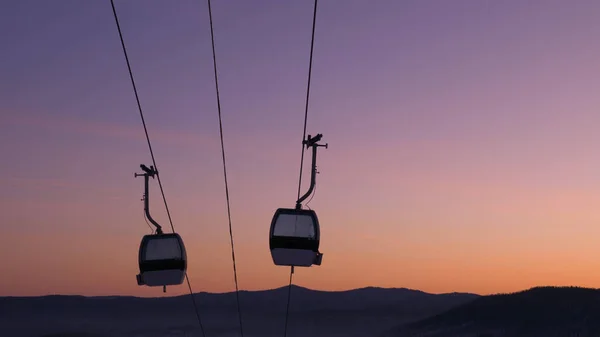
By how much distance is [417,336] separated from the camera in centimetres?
18725

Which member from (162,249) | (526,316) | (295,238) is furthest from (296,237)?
(526,316)

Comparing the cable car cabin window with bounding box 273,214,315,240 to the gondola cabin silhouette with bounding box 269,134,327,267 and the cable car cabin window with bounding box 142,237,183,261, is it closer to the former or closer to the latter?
the gondola cabin silhouette with bounding box 269,134,327,267

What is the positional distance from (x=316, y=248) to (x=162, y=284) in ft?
16.3

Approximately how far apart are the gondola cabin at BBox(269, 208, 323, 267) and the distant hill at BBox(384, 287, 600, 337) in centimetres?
11847

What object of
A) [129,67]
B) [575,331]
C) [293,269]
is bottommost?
[293,269]

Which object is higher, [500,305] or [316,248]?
[500,305]

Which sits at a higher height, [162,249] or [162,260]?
[162,249]

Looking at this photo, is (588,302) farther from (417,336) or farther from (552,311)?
(417,336)

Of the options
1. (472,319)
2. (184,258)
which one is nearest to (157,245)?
(184,258)

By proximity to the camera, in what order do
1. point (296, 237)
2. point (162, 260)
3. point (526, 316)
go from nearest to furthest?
point (296, 237) < point (162, 260) < point (526, 316)

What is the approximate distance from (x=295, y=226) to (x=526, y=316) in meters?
146

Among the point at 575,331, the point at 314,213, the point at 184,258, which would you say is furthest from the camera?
the point at 575,331

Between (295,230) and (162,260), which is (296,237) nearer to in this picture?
(295,230)

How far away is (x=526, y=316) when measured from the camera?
6594 inches
